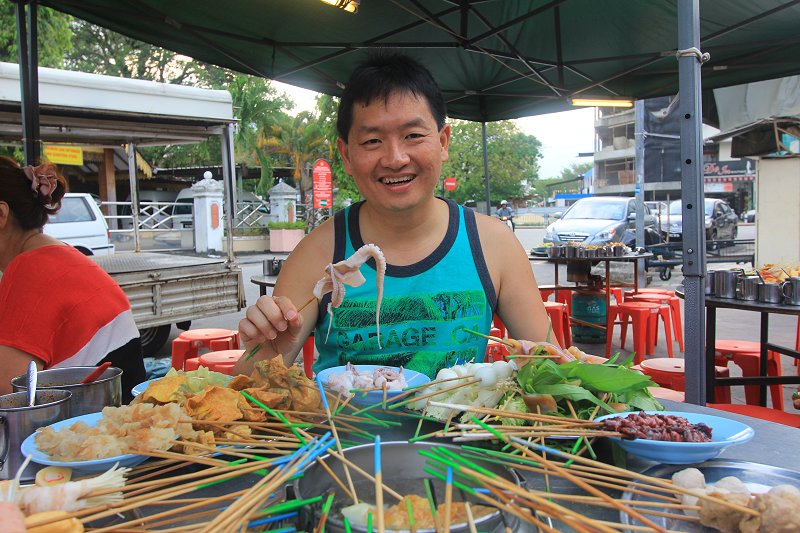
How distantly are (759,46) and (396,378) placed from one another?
4973 millimetres

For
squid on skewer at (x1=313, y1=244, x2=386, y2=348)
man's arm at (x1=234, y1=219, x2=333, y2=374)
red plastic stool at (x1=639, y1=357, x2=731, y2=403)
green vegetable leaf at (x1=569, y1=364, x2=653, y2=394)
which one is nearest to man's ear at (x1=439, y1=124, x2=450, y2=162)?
man's arm at (x1=234, y1=219, x2=333, y2=374)

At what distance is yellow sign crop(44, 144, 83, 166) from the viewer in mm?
8305

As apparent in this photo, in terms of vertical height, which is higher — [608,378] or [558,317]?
[608,378]

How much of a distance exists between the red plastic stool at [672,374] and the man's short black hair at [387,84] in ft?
8.86

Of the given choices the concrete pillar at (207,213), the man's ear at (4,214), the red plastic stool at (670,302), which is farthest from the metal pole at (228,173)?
the concrete pillar at (207,213)

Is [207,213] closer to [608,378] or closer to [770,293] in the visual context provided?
[770,293]

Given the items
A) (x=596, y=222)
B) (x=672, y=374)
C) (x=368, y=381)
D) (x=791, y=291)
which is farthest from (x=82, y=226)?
(x=596, y=222)

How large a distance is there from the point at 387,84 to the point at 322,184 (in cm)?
2073

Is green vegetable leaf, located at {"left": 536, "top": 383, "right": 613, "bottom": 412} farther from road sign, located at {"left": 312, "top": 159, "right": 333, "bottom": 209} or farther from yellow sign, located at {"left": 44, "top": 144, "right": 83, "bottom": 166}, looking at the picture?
road sign, located at {"left": 312, "top": 159, "right": 333, "bottom": 209}

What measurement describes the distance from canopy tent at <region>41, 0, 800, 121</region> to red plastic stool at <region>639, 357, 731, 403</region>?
2541mm

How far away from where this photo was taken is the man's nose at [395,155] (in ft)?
6.74

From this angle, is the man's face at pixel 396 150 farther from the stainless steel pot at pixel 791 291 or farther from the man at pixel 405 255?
the stainless steel pot at pixel 791 291

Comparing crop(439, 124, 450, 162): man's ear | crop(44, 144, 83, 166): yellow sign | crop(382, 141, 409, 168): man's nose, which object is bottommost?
crop(382, 141, 409, 168): man's nose

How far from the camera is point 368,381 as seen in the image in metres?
1.65
